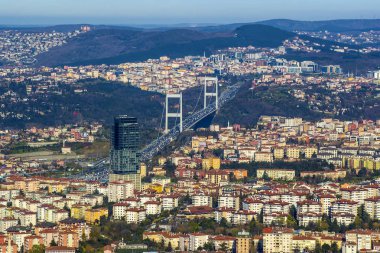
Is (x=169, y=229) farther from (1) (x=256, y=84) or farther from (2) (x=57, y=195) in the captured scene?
(1) (x=256, y=84)

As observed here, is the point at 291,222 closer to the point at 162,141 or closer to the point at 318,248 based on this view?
the point at 318,248

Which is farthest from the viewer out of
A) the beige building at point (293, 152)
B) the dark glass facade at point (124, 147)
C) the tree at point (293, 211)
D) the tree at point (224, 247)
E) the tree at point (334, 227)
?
the beige building at point (293, 152)

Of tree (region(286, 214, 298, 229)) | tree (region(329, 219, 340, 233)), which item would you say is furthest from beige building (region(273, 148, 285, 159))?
tree (region(329, 219, 340, 233))

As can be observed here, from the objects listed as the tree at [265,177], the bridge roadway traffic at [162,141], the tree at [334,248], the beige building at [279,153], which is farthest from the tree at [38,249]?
the beige building at [279,153]

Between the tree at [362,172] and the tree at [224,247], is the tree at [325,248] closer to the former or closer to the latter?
the tree at [224,247]

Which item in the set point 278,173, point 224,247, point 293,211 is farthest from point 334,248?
point 278,173

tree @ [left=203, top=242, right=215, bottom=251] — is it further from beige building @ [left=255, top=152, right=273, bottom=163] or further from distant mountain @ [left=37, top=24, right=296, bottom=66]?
distant mountain @ [left=37, top=24, right=296, bottom=66]

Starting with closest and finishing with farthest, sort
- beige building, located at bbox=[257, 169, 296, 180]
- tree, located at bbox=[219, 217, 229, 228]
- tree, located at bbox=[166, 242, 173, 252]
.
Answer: tree, located at bbox=[166, 242, 173, 252] → tree, located at bbox=[219, 217, 229, 228] → beige building, located at bbox=[257, 169, 296, 180]
